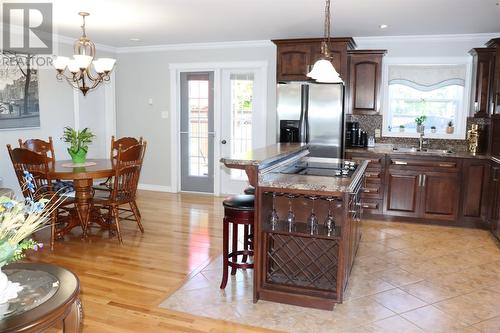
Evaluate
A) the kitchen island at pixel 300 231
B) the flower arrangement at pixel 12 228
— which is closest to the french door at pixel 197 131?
the kitchen island at pixel 300 231

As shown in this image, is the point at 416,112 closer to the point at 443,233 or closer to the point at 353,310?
the point at 443,233

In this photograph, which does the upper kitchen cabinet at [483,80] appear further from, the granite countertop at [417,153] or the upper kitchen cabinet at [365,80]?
the upper kitchen cabinet at [365,80]

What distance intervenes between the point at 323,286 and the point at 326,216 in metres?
0.50

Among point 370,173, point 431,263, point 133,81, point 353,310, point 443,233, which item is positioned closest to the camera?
point 353,310

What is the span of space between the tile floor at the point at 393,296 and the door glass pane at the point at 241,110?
112 inches

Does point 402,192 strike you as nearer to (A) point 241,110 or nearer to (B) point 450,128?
(B) point 450,128

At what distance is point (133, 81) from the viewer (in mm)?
7016

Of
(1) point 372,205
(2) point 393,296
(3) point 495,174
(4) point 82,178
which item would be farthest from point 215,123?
(2) point 393,296

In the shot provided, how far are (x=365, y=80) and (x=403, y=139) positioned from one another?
1013mm

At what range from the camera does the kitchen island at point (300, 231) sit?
2.84 meters

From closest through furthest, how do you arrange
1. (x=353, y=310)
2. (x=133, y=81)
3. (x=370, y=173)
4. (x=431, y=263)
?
(x=353, y=310) < (x=431, y=263) < (x=370, y=173) < (x=133, y=81)

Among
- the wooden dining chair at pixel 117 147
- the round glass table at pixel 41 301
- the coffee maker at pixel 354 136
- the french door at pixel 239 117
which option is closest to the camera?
the round glass table at pixel 41 301

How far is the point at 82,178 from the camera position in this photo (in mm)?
4113

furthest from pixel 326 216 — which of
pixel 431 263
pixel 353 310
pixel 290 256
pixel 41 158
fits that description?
pixel 41 158
